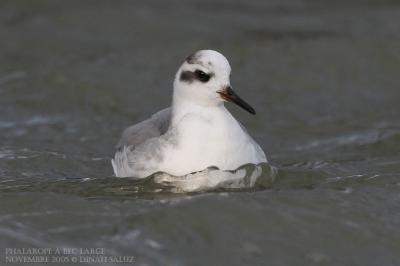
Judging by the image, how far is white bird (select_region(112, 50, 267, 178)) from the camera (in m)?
8.67

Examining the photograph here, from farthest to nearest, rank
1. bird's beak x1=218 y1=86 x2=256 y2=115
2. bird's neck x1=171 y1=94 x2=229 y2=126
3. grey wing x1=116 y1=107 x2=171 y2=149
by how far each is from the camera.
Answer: grey wing x1=116 y1=107 x2=171 y2=149
bird's neck x1=171 y1=94 x2=229 y2=126
bird's beak x1=218 y1=86 x2=256 y2=115

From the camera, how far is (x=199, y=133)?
877cm

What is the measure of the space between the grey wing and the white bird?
0.34ft

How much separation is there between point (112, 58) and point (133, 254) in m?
7.94

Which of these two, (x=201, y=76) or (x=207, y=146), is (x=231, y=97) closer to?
(x=201, y=76)

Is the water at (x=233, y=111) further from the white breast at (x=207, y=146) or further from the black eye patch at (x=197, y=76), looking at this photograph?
the black eye patch at (x=197, y=76)

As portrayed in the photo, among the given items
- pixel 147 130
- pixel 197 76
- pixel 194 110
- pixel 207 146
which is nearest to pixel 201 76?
pixel 197 76

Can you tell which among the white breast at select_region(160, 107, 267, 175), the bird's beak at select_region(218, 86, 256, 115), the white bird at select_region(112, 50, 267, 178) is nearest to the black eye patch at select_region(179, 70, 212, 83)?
the white bird at select_region(112, 50, 267, 178)

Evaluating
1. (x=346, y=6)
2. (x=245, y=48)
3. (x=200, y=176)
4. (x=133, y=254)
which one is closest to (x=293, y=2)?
(x=346, y=6)

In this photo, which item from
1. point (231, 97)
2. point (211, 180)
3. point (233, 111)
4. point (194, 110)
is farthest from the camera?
point (233, 111)

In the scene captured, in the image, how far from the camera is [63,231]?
7.95 meters

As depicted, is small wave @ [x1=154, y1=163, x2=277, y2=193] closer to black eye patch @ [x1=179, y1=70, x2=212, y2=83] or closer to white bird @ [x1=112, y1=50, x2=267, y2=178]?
white bird @ [x1=112, y1=50, x2=267, y2=178]

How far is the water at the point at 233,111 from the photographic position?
7.90 meters

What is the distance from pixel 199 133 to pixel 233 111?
4.42 m
